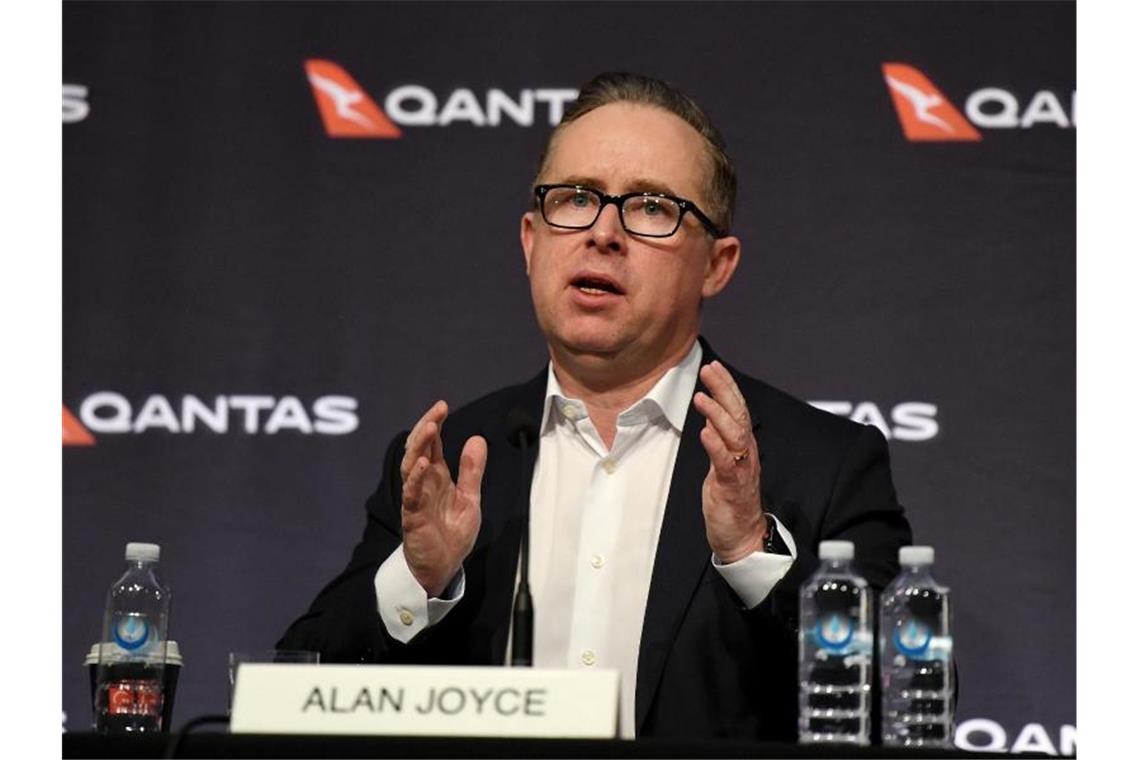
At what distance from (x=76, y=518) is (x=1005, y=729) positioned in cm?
220

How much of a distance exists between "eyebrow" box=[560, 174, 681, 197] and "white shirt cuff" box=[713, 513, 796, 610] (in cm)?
87

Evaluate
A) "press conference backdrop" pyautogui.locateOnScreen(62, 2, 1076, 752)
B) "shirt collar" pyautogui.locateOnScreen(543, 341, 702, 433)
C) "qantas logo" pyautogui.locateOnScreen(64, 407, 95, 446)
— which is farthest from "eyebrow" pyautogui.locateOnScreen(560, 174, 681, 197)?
"qantas logo" pyautogui.locateOnScreen(64, 407, 95, 446)

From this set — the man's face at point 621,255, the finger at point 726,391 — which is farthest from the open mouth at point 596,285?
the finger at point 726,391

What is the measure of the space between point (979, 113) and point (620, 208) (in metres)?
1.23

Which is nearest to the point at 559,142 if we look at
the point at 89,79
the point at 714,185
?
the point at 714,185

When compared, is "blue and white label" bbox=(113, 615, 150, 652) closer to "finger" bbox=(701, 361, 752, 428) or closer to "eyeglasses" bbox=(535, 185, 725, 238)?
"finger" bbox=(701, 361, 752, 428)

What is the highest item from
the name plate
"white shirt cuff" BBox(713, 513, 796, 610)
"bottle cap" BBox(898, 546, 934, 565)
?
"bottle cap" BBox(898, 546, 934, 565)

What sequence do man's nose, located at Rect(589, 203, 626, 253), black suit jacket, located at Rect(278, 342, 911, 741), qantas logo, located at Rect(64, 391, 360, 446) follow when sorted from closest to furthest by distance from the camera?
black suit jacket, located at Rect(278, 342, 911, 741) < man's nose, located at Rect(589, 203, 626, 253) < qantas logo, located at Rect(64, 391, 360, 446)

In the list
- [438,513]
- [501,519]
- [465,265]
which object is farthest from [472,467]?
[465,265]

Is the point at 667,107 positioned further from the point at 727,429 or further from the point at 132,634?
the point at 132,634

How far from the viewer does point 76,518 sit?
4289 millimetres

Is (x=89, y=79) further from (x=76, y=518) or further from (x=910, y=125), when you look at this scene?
(x=910, y=125)

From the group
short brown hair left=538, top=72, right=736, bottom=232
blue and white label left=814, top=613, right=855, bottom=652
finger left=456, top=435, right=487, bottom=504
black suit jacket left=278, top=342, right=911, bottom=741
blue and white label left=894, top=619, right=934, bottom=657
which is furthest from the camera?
short brown hair left=538, top=72, right=736, bottom=232

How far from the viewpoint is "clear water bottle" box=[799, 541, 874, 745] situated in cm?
263
